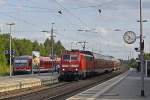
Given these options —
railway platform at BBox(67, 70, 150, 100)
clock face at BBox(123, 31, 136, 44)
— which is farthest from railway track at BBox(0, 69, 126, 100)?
clock face at BBox(123, 31, 136, 44)

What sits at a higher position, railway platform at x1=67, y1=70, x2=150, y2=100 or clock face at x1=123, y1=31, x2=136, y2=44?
clock face at x1=123, y1=31, x2=136, y2=44

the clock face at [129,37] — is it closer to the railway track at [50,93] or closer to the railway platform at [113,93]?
the railway platform at [113,93]

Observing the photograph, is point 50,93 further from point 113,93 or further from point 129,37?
point 129,37

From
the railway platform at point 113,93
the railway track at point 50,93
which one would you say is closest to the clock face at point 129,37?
the railway platform at point 113,93

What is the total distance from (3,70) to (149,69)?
3561cm

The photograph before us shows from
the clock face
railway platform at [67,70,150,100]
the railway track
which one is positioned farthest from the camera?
the railway track

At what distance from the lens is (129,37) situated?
30.2m

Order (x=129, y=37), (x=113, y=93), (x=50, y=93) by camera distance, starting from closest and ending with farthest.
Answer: (x=129, y=37)
(x=113, y=93)
(x=50, y=93)

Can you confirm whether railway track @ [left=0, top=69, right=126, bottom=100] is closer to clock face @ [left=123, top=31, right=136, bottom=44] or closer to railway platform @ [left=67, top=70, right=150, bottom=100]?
railway platform @ [left=67, top=70, right=150, bottom=100]

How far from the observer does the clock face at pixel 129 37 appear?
98.3ft

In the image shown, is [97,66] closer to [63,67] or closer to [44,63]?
[63,67]

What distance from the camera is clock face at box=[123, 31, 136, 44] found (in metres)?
30.0

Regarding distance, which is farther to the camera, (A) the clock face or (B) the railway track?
(B) the railway track

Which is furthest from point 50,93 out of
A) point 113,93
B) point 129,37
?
point 129,37
